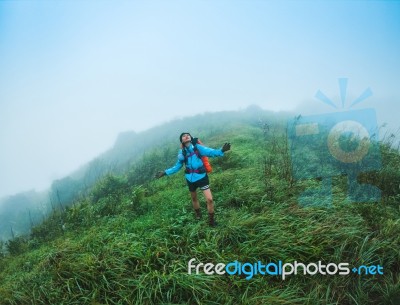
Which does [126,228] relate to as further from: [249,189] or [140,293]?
[249,189]

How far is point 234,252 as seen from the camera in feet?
15.3

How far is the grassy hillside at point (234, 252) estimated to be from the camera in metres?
4.02

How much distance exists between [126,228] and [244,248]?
2.97m

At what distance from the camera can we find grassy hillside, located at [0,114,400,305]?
4.02 meters

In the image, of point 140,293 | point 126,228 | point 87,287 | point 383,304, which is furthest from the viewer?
point 126,228

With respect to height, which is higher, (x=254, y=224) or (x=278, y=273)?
(x=254, y=224)

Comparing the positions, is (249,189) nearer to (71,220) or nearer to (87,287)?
(87,287)

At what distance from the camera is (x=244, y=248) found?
466cm

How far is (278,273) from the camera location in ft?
14.0

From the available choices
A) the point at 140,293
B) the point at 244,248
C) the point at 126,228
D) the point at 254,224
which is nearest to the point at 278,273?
the point at 244,248

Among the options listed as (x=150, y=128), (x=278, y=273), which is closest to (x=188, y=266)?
(x=278, y=273)

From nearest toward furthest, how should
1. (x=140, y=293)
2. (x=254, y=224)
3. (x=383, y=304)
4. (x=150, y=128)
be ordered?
(x=383, y=304) < (x=140, y=293) < (x=254, y=224) < (x=150, y=128)

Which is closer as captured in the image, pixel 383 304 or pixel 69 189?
pixel 383 304

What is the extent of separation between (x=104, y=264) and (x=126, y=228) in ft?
6.02
